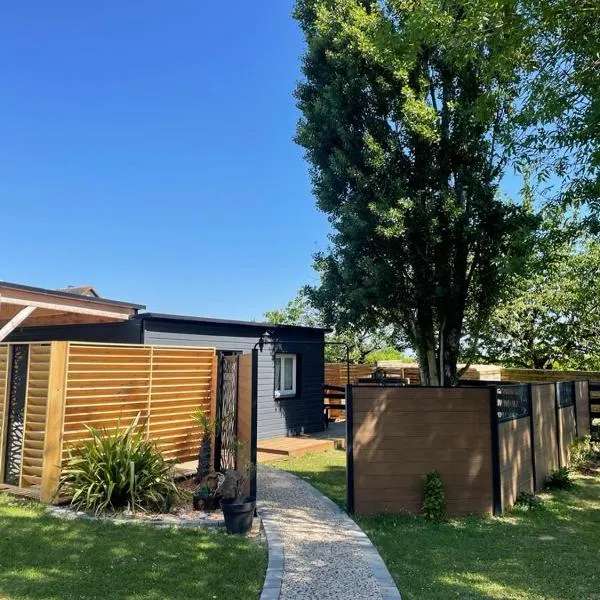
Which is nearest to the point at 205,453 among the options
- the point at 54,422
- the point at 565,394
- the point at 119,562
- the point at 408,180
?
the point at 54,422

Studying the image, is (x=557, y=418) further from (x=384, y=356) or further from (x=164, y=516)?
(x=384, y=356)

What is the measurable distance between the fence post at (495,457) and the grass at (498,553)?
17 cm

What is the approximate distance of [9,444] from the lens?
6719 mm

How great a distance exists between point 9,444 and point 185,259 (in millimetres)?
19731

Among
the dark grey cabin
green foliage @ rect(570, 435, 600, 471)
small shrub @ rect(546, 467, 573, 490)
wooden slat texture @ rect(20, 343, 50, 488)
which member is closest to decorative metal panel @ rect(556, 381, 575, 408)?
green foliage @ rect(570, 435, 600, 471)

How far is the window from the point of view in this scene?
1216cm

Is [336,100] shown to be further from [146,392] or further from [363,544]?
[363,544]

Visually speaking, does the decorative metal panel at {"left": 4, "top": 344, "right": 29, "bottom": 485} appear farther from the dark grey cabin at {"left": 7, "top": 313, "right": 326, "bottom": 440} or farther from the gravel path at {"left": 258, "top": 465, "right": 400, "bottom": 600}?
the gravel path at {"left": 258, "top": 465, "right": 400, "bottom": 600}

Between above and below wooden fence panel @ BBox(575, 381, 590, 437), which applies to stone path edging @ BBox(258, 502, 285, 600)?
below

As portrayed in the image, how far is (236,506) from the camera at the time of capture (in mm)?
5012

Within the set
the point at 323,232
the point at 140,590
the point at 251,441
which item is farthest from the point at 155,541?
the point at 323,232

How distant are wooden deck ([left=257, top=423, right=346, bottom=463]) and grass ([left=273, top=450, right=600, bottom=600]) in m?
3.00

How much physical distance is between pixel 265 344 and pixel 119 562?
7792 mm

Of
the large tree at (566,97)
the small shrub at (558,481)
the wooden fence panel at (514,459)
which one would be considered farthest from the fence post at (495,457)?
the large tree at (566,97)
